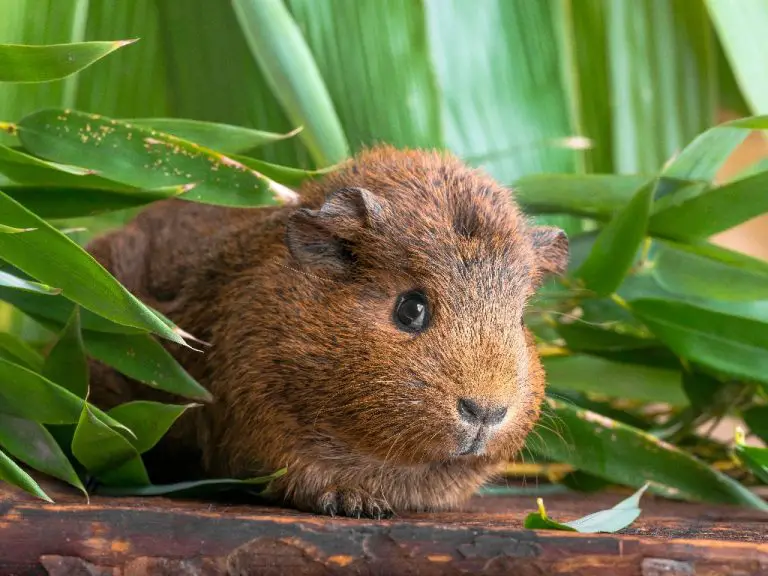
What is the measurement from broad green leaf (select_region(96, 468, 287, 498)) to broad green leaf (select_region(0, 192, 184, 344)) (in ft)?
1.29

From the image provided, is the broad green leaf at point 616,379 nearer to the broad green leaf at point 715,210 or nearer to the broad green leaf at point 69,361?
the broad green leaf at point 715,210

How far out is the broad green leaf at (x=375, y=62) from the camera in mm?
2828

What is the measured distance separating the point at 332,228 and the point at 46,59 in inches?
26.8

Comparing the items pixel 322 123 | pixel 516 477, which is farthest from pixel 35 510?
pixel 516 477

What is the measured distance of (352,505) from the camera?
1.97 meters

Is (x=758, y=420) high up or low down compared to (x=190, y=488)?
down

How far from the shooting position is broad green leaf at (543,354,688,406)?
276 centimetres

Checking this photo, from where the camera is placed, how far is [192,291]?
233 centimetres

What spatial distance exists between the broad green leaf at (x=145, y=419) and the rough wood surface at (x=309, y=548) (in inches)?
15.5

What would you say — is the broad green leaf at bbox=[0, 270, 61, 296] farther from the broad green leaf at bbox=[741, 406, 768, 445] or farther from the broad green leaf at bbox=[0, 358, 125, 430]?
the broad green leaf at bbox=[741, 406, 768, 445]

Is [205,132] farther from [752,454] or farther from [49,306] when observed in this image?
[752,454]

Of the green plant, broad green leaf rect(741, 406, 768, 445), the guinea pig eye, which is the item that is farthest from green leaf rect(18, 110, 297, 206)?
broad green leaf rect(741, 406, 768, 445)

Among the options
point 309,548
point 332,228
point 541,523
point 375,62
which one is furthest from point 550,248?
point 309,548

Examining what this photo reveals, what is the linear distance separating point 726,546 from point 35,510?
1.10m
